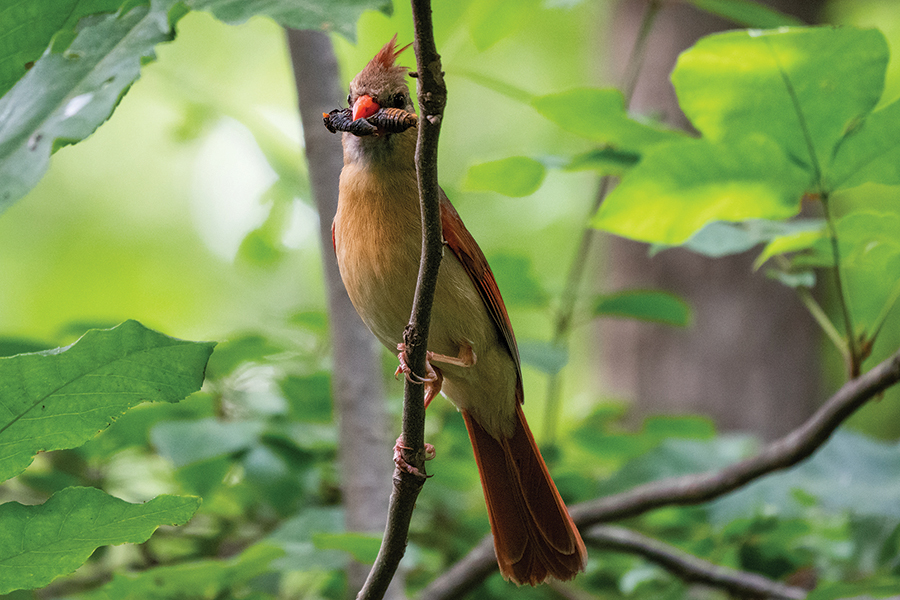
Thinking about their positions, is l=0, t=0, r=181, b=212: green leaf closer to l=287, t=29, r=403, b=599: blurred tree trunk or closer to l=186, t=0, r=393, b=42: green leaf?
l=186, t=0, r=393, b=42: green leaf

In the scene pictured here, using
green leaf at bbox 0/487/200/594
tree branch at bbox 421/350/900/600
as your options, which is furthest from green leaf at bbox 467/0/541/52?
green leaf at bbox 0/487/200/594

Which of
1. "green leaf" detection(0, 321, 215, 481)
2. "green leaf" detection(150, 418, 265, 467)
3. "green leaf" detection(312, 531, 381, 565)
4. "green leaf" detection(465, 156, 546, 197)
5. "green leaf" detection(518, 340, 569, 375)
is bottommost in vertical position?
A: "green leaf" detection(150, 418, 265, 467)

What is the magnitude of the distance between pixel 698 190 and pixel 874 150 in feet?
1.23

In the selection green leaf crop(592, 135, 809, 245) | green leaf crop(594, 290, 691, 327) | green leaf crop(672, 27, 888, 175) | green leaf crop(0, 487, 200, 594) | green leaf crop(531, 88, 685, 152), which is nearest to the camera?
green leaf crop(0, 487, 200, 594)

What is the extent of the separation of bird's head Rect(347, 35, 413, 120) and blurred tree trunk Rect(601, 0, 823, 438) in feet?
11.5

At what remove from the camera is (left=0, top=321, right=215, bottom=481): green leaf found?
1.13 metres

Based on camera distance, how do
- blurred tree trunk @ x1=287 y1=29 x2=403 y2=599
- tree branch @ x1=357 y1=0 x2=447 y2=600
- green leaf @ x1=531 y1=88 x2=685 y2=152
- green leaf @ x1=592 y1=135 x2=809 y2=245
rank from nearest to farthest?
tree branch @ x1=357 y1=0 x2=447 y2=600 < green leaf @ x1=592 y1=135 x2=809 y2=245 < green leaf @ x1=531 y1=88 x2=685 y2=152 < blurred tree trunk @ x1=287 y1=29 x2=403 y2=599

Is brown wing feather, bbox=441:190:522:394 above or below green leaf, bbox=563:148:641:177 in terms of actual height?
below

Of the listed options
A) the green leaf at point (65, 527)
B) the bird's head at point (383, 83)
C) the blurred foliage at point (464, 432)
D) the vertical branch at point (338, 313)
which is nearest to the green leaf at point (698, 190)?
the blurred foliage at point (464, 432)

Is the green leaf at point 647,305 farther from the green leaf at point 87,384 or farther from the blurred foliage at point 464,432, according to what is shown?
the green leaf at point 87,384

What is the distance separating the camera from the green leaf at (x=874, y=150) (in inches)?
67.8

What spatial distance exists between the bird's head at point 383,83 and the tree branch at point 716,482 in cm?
123

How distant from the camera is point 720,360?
206 inches

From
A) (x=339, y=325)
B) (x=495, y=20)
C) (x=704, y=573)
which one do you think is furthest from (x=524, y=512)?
(x=495, y=20)
